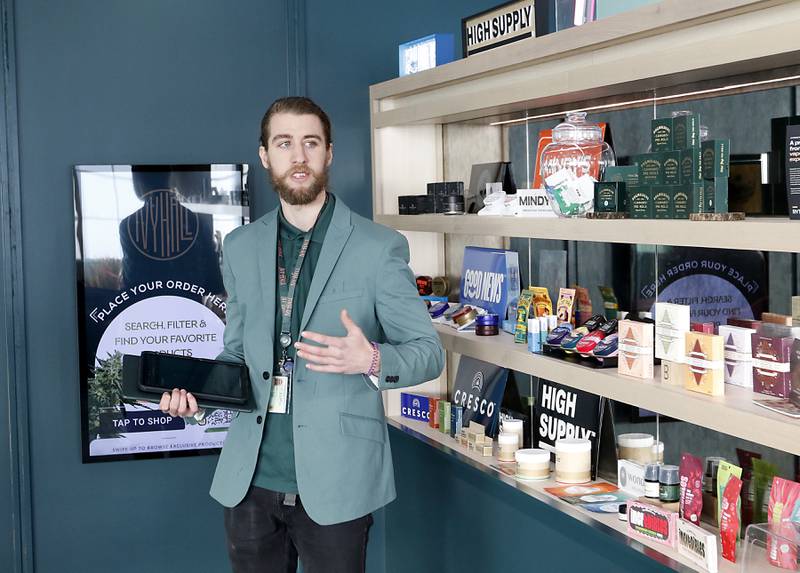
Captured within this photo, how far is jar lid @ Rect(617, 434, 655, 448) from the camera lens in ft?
8.94

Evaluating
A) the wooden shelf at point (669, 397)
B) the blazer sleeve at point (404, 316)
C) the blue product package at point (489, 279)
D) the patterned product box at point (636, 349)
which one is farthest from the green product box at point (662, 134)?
the blue product package at point (489, 279)

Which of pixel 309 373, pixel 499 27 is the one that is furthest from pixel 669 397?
pixel 499 27

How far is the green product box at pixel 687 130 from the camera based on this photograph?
7.46ft

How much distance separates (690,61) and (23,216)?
2634 mm

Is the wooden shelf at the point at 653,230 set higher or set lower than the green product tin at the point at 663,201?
lower

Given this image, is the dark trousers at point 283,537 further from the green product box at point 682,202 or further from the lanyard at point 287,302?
the green product box at point 682,202

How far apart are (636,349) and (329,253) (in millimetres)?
843

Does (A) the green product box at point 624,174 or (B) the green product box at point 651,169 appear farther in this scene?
(A) the green product box at point 624,174

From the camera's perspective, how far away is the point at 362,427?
2.68 meters

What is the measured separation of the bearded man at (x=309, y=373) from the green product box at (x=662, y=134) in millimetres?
762

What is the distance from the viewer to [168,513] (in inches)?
157

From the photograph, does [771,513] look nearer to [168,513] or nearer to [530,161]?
[530,161]

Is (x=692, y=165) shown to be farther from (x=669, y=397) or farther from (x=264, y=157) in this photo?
(x=264, y=157)

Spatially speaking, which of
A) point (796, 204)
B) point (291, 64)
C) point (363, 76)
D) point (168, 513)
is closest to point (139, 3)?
point (291, 64)
